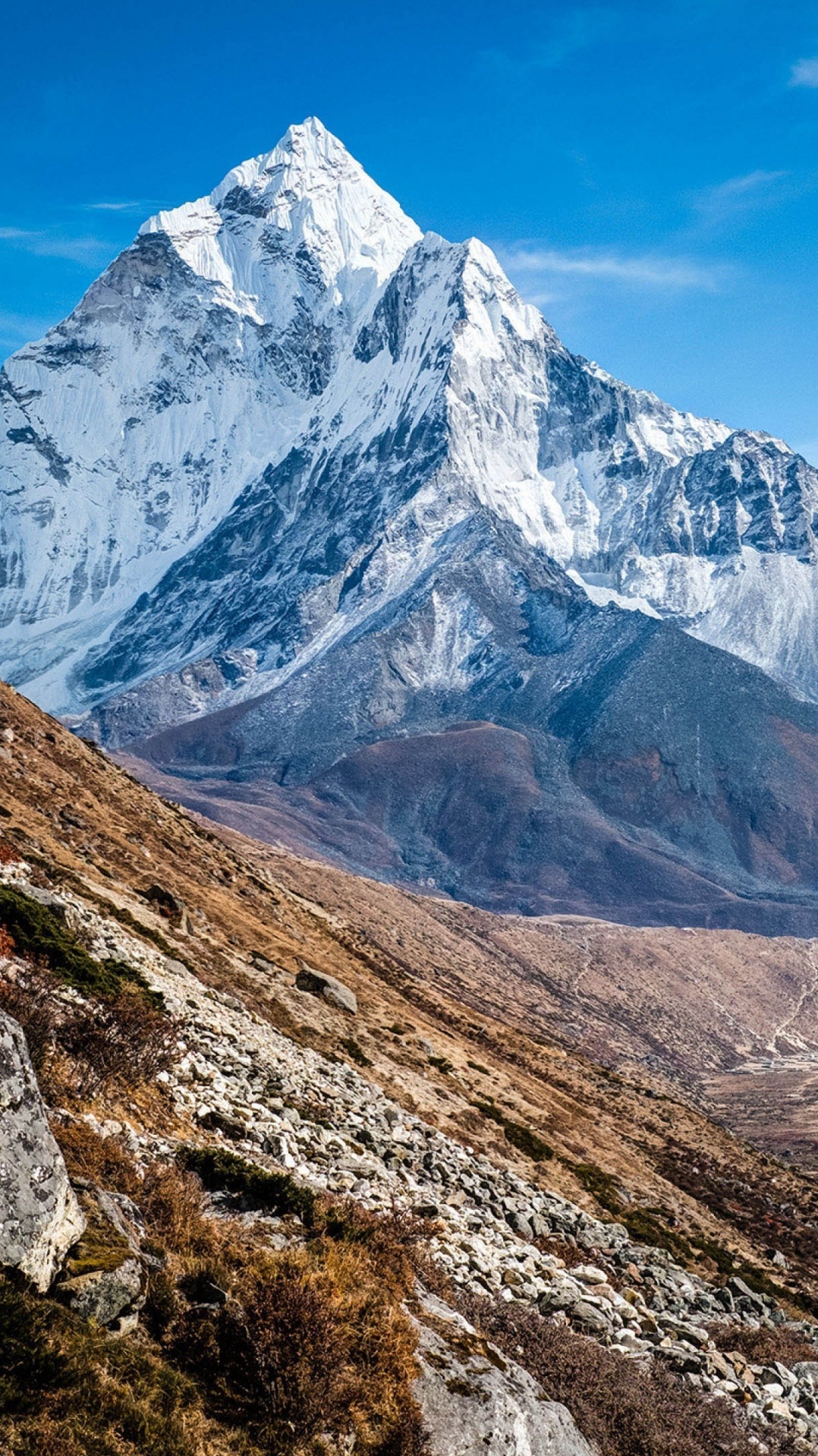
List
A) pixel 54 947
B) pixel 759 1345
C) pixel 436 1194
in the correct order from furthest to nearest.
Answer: pixel 54 947
pixel 436 1194
pixel 759 1345

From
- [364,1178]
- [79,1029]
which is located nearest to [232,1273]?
[79,1029]

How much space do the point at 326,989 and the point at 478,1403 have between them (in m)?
35.6

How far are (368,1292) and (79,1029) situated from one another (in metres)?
7.38

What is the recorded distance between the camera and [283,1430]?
11.8 metres

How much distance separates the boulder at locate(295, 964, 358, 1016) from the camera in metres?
47.8

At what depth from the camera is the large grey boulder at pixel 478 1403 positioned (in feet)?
42.0

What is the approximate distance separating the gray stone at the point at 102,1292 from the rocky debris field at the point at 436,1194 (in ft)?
0.07

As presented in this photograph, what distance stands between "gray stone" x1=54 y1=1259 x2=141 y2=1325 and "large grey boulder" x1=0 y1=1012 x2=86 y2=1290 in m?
0.26

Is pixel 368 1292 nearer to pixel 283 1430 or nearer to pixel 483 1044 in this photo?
pixel 283 1430

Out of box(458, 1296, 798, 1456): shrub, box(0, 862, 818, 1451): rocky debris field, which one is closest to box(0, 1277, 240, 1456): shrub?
box(0, 862, 818, 1451): rocky debris field

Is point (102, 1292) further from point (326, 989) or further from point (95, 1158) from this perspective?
point (326, 989)

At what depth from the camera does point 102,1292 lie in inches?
464

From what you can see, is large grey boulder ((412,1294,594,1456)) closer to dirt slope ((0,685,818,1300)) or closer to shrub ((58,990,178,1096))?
shrub ((58,990,178,1096))

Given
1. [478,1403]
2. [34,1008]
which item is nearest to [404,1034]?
[34,1008]
